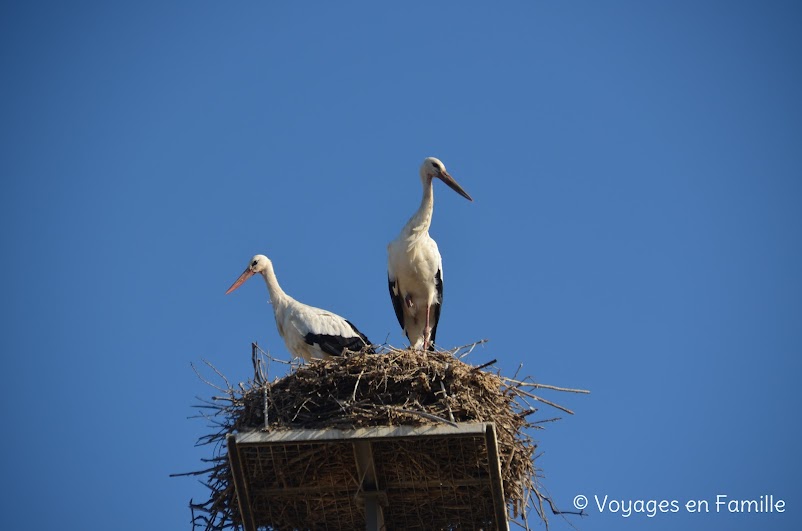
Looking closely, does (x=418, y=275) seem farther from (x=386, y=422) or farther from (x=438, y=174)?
(x=386, y=422)

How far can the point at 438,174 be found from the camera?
10.3 meters

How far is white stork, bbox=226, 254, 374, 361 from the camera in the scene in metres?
9.38

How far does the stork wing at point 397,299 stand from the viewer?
392 inches

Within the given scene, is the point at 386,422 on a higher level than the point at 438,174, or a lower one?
lower

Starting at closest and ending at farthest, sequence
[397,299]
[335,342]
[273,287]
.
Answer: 1. [335,342]
2. [397,299]
3. [273,287]

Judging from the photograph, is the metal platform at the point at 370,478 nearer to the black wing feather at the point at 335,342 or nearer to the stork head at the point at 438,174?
the black wing feather at the point at 335,342

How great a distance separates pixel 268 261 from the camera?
1060 cm

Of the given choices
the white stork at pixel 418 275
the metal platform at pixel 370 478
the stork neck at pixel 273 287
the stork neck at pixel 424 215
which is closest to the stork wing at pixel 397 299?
the white stork at pixel 418 275

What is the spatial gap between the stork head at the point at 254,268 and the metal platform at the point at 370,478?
3789mm

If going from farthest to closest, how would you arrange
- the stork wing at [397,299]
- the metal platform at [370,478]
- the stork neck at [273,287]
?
1. the stork neck at [273,287]
2. the stork wing at [397,299]
3. the metal platform at [370,478]

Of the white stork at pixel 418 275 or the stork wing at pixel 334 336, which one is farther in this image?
the white stork at pixel 418 275

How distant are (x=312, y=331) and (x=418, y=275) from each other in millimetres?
954

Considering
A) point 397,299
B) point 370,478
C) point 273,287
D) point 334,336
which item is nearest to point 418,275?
point 397,299

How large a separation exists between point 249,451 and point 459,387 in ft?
4.02
